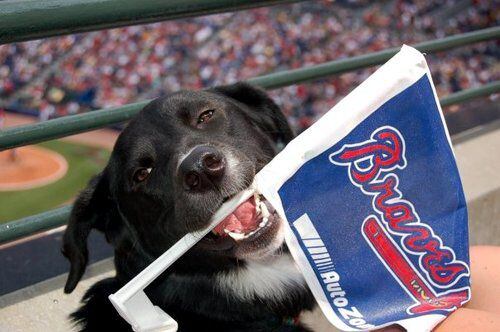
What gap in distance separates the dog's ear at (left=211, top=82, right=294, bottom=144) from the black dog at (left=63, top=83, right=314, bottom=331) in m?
0.11

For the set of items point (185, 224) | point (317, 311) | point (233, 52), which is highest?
point (185, 224)

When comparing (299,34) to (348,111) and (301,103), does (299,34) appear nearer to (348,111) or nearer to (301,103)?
(301,103)

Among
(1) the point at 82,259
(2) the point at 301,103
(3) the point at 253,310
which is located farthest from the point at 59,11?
(2) the point at 301,103

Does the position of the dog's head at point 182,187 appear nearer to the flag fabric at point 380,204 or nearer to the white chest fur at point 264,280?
the white chest fur at point 264,280

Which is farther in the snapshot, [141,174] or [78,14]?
[141,174]

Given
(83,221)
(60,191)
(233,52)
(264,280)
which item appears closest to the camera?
(83,221)

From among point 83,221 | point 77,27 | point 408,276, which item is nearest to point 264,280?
point 83,221

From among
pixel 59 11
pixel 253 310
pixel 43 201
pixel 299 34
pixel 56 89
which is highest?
pixel 59 11

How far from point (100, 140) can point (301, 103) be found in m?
3.70

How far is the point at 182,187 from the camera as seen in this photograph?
6.54 ft

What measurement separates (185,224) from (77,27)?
0.68 m

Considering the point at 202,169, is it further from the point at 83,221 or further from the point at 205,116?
the point at 83,221

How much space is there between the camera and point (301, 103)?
11.5 metres

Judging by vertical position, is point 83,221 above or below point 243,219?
below
